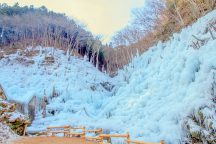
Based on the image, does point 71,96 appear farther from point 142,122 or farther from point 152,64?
point 142,122

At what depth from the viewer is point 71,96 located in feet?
80.8

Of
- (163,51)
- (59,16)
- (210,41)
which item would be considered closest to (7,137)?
(210,41)

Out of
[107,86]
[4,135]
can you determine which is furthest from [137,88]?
[4,135]

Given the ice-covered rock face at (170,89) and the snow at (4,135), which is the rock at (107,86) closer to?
the ice-covered rock face at (170,89)

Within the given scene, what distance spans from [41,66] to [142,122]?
1689 centimetres

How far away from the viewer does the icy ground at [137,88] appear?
42.6 ft

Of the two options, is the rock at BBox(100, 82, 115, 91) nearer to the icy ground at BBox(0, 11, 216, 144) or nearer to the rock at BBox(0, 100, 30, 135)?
the icy ground at BBox(0, 11, 216, 144)

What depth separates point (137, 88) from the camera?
19734 millimetres

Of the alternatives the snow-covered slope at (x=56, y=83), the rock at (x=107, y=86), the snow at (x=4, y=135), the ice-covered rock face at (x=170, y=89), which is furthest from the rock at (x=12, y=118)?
the rock at (x=107, y=86)

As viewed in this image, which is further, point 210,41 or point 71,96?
point 71,96

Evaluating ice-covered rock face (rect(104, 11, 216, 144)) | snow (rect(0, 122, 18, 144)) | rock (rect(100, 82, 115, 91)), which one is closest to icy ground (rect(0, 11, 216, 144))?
ice-covered rock face (rect(104, 11, 216, 144))

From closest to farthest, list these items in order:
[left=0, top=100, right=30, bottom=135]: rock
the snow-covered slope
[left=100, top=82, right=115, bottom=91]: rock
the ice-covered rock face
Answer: the ice-covered rock face → [left=0, top=100, right=30, bottom=135]: rock → the snow-covered slope → [left=100, top=82, right=115, bottom=91]: rock

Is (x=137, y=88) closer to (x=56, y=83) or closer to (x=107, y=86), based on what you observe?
(x=107, y=86)

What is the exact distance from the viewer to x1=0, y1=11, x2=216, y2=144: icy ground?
1299 centimetres
